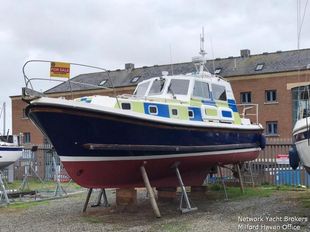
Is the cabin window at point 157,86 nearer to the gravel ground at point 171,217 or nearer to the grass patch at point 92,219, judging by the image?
the gravel ground at point 171,217

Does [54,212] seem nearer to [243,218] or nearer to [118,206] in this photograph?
[118,206]

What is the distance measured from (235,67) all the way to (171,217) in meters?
36.8

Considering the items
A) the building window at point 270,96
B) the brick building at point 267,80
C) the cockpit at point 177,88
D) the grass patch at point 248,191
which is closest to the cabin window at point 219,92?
the cockpit at point 177,88

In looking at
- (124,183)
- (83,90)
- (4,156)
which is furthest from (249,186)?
(83,90)

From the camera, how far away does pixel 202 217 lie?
10352 millimetres

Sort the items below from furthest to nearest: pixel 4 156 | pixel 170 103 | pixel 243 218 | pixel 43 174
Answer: pixel 43 174 < pixel 4 156 < pixel 170 103 < pixel 243 218

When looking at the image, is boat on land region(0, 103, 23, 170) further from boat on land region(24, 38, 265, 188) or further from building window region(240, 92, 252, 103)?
building window region(240, 92, 252, 103)

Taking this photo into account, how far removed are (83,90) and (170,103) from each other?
3616 centimetres

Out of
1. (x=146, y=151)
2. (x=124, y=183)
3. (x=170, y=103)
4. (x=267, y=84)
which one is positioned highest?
(x=267, y=84)

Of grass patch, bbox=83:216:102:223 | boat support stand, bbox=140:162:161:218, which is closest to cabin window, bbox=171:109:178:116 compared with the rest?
boat support stand, bbox=140:162:161:218

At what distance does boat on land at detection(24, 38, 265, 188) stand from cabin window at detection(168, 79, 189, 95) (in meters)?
0.03

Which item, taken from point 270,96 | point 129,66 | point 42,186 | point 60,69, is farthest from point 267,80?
point 60,69

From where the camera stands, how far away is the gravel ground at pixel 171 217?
9.32 m

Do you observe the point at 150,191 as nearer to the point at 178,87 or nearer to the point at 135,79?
the point at 178,87
